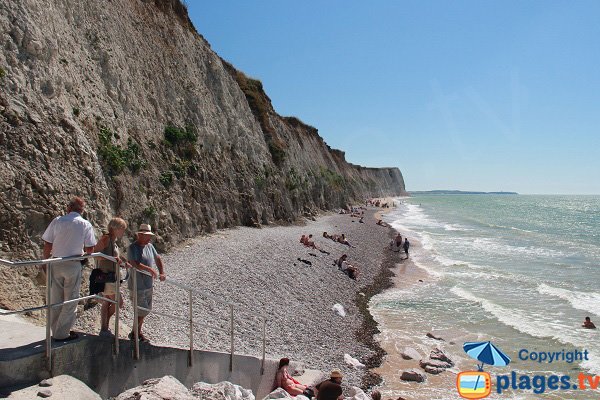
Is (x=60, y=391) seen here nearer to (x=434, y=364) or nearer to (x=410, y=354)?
(x=434, y=364)

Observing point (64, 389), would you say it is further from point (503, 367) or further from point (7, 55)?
point (503, 367)

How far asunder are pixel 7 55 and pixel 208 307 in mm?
8078

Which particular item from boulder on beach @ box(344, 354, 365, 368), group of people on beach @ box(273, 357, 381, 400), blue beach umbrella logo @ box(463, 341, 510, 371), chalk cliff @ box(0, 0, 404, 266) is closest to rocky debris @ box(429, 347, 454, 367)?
blue beach umbrella logo @ box(463, 341, 510, 371)

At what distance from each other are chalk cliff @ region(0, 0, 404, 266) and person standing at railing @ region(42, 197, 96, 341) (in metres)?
3.66

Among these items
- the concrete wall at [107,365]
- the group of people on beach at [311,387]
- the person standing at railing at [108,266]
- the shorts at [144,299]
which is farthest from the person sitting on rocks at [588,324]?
the person standing at railing at [108,266]

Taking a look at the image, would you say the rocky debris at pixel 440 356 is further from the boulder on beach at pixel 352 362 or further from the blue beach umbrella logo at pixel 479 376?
the boulder on beach at pixel 352 362

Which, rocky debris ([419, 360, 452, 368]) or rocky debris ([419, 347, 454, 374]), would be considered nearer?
rocky debris ([419, 347, 454, 374])

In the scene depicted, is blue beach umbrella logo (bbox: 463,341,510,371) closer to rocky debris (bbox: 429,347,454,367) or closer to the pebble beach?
rocky debris (bbox: 429,347,454,367)

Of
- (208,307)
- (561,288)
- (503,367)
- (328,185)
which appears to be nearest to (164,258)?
(208,307)

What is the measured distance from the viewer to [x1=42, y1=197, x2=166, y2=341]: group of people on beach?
200 inches

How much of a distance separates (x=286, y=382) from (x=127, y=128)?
1274 cm

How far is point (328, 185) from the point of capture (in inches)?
2233

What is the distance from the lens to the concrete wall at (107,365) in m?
4.43

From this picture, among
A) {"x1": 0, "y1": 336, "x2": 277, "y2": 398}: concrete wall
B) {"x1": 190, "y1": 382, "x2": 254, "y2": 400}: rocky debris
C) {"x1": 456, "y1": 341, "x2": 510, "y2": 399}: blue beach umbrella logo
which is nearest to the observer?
{"x1": 0, "y1": 336, "x2": 277, "y2": 398}: concrete wall
